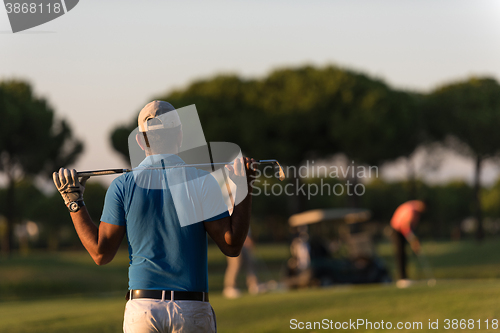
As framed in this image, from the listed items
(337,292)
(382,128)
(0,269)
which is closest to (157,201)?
(337,292)

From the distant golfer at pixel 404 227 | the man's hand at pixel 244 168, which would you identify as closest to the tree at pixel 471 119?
the distant golfer at pixel 404 227

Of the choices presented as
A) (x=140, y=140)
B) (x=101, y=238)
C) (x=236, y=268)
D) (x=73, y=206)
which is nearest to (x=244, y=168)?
(x=140, y=140)

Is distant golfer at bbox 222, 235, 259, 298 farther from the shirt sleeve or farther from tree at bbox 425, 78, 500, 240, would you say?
tree at bbox 425, 78, 500, 240

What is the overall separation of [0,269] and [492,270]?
1761cm

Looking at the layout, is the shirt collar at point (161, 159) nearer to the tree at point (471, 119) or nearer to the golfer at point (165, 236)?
the golfer at point (165, 236)

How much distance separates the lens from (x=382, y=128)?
30047 mm

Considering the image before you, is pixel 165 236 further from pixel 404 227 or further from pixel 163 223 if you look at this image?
pixel 404 227

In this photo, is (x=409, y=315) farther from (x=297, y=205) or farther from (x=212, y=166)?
(x=297, y=205)

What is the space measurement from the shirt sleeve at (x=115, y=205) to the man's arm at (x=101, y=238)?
0.03 meters

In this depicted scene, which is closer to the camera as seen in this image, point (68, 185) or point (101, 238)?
point (101, 238)

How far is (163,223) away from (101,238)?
31cm

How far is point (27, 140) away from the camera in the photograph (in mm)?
28234

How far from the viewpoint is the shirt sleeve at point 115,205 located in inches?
108

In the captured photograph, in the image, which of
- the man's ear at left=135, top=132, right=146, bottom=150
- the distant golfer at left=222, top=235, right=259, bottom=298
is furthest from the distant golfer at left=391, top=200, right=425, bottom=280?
the man's ear at left=135, top=132, right=146, bottom=150
